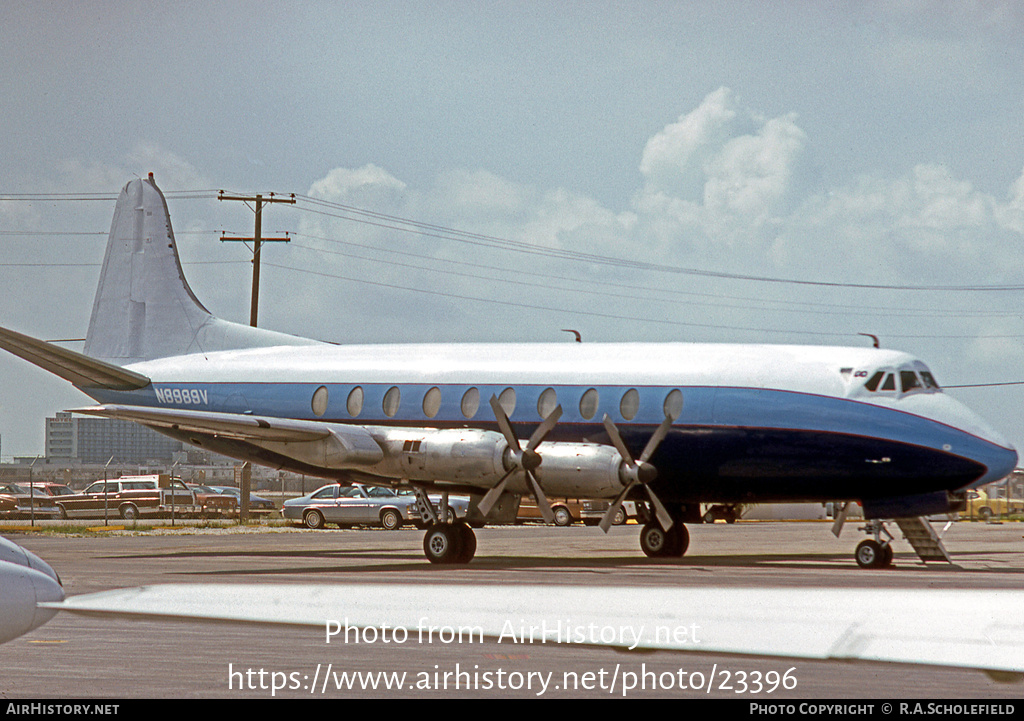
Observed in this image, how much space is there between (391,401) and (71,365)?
24.1 feet

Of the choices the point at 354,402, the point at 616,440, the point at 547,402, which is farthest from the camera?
the point at 354,402

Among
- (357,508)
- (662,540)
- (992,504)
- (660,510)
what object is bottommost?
(992,504)

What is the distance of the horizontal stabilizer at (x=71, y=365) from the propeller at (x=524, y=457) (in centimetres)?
973

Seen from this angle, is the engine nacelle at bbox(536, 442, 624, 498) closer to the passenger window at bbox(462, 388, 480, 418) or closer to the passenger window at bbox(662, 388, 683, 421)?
the passenger window at bbox(662, 388, 683, 421)

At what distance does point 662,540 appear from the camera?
24844 millimetres

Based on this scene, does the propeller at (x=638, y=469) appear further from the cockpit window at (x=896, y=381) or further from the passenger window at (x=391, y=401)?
the passenger window at (x=391, y=401)

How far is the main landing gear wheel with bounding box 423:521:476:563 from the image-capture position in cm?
2283

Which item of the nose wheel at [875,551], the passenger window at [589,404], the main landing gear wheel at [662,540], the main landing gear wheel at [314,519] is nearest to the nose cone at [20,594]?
the passenger window at [589,404]

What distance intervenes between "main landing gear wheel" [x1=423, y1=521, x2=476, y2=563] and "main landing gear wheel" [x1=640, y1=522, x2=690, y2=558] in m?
4.03

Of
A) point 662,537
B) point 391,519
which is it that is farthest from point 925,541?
point 391,519

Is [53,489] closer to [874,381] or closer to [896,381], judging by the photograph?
[874,381]

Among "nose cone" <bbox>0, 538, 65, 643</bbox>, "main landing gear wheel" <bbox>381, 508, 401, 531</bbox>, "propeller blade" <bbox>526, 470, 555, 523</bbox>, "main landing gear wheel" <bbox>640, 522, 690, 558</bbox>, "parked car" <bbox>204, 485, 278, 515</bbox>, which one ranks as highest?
"nose cone" <bbox>0, 538, 65, 643</bbox>

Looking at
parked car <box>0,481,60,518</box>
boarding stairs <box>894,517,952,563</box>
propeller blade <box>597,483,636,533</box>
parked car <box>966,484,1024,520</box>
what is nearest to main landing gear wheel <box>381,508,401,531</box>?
parked car <box>0,481,60,518</box>

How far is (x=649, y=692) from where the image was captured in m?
9.29
